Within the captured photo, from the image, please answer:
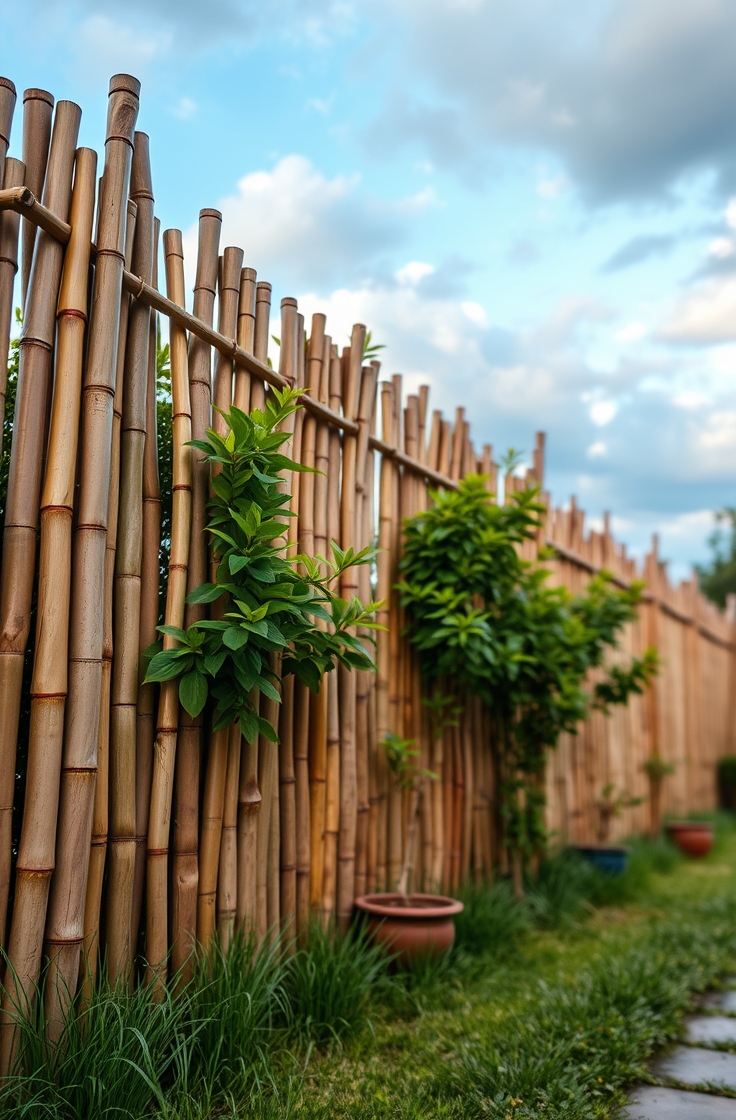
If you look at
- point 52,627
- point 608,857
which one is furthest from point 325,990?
point 608,857

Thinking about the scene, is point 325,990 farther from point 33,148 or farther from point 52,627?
point 33,148

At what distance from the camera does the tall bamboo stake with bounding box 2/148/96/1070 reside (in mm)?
2273

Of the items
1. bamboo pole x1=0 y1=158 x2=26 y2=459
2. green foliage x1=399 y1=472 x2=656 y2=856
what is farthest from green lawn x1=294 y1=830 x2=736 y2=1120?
bamboo pole x1=0 y1=158 x2=26 y2=459

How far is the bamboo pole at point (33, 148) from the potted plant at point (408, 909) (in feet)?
7.88

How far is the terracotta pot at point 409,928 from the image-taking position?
11.6 feet

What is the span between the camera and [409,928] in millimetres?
3529

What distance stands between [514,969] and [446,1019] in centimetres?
78

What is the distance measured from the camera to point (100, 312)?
8.55ft

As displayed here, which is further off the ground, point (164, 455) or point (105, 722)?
point (164, 455)

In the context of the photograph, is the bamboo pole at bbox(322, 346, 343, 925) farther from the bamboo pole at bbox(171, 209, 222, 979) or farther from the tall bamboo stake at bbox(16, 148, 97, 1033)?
the tall bamboo stake at bbox(16, 148, 97, 1033)

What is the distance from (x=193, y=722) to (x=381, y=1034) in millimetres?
1300

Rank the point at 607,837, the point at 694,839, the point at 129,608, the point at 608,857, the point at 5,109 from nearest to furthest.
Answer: the point at 5,109 → the point at 129,608 → the point at 608,857 → the point at 607,837 → the point at 694,839

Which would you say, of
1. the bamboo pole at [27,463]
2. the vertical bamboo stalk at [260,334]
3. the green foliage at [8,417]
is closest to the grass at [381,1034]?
the bamboo pole at [27,463]

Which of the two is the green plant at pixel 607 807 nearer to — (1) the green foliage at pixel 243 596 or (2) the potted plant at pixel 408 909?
(2) the potted plant at pixel 408 909
